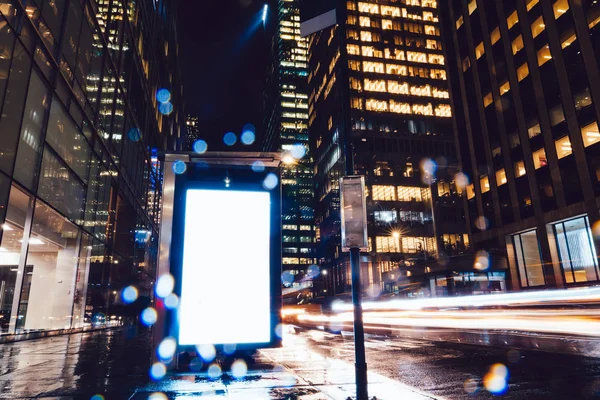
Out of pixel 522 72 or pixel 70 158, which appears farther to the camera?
pixel 522 72

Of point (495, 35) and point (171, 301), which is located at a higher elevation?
point (495, 35)

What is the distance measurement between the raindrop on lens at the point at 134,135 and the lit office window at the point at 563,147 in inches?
1369

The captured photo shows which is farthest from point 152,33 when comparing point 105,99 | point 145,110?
point 105,99

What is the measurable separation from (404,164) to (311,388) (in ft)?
237

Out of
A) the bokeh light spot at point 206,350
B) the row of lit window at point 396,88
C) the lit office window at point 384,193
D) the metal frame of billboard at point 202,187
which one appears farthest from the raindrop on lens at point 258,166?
the row of lit window at point 396,88

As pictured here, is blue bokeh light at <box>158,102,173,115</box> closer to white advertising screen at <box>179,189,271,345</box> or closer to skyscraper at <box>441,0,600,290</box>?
skyscraper at <box>441,0,600,290</box>

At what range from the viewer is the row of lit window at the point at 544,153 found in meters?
29.8

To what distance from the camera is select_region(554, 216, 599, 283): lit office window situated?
29.8 metres

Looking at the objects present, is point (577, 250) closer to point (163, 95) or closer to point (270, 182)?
point (270, 182)

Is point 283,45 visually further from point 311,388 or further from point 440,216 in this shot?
point 311,388

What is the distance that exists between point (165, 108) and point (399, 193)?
4543 cm

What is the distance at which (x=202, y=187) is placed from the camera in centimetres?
670

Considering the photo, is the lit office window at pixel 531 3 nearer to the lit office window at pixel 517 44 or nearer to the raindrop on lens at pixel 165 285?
the lit office window at pixel 517 44

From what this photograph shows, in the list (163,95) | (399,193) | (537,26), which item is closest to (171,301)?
(163,95)
